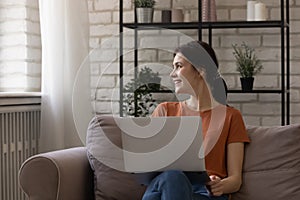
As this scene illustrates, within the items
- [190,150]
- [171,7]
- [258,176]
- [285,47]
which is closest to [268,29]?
[285,47]

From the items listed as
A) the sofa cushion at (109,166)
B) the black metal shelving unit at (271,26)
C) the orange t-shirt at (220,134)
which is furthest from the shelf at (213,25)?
the sofa cushion at (109,166)

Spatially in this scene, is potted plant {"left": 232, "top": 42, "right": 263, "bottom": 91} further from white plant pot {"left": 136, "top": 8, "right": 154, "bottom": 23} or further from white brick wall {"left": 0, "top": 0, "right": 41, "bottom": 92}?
white brick wall {"left": 0, "top": 0, "right": 41, "bottom": 92}

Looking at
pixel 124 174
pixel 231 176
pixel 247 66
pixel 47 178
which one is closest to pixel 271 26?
pixel 247 66

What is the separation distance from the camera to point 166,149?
2.25 m

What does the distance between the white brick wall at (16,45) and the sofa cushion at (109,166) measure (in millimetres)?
963

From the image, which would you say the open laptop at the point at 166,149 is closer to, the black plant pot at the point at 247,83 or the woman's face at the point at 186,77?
the woman's face at the point at 186,77

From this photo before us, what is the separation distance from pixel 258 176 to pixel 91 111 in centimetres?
124

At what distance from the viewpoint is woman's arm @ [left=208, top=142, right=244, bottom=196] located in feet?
7.88

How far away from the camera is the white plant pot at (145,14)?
3.46 meters

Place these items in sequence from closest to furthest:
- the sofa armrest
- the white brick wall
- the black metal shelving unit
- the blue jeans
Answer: the blue jeans, the sofa armrest, the black metal shelving unit, the white brick wall

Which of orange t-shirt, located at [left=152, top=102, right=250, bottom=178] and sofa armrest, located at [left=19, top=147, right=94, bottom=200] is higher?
orange t-shirt, located at [left=152, top=102, right=250, bottom=178]

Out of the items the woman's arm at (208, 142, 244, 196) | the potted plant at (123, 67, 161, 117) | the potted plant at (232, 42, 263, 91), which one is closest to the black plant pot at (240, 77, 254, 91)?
the potted plant at (232, 42, 263, 91)

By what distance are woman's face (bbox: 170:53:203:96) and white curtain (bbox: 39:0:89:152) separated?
32.8 inches

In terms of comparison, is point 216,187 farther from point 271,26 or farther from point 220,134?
point 271,26
